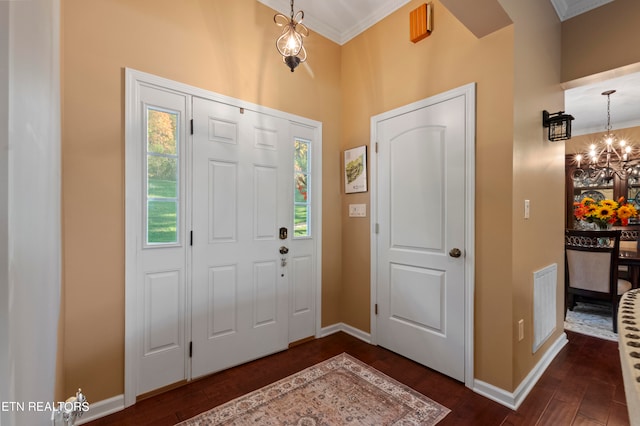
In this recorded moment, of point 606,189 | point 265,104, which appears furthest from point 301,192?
point 606,189

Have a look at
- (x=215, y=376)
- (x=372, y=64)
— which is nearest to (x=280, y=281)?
(x=215, y=376)

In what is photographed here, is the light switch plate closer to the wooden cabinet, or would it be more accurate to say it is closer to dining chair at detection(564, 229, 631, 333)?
dining chair at detection(564, 229, 631, 333)

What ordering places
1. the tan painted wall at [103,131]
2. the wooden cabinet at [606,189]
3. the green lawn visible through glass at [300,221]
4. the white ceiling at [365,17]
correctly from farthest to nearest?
the wooden cabinet at [606,189]
the green lawn visible through glass at [300,221]
the white ceiling at [365,17]
the tan painted wall at [103,131]

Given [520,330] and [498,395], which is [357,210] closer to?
[520,330]

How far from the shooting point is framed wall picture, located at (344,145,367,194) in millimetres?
2877

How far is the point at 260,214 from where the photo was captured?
2508 millimetres

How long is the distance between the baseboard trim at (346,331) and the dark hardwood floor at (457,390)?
0.47 ft

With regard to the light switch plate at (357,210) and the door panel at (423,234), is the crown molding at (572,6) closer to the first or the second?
the door panel at (423,234)

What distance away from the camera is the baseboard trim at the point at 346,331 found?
286 centimetres

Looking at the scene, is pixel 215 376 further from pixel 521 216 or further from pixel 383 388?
pixel 521 216

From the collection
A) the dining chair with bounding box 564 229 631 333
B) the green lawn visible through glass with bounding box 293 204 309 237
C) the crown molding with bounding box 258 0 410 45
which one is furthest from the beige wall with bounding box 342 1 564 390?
the green lawn visible through glass with bounding box 293 204 309 237

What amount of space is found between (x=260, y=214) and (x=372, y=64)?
6.02 feet

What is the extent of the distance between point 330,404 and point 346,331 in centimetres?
117

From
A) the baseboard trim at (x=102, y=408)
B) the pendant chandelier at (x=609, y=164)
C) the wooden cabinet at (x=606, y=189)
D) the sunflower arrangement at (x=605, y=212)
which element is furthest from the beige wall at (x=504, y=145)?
the wooden cabinet at (x=606, y=189)
